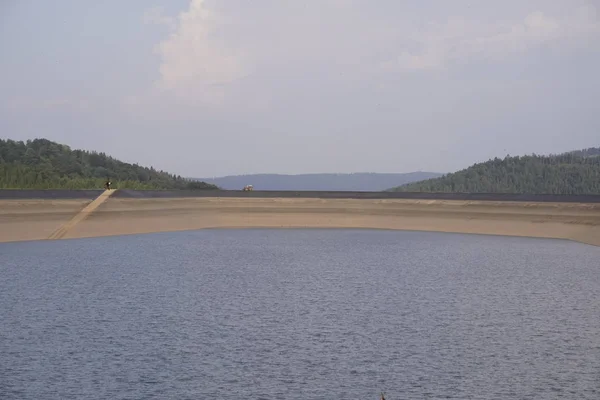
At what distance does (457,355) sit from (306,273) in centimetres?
2866

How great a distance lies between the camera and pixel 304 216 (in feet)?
402

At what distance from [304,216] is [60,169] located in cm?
6395

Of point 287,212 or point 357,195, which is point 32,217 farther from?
point 357,195

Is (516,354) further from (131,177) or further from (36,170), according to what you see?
(131,177)

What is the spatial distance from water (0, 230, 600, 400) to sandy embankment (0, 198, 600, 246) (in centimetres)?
2390

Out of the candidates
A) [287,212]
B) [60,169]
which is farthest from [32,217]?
[60,169]

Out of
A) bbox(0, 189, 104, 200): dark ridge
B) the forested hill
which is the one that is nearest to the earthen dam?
bbox(0, 189, 104, 200): dark ridge

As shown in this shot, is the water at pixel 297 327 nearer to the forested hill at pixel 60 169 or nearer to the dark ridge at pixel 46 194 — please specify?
the dark ridge at pixel 46 194

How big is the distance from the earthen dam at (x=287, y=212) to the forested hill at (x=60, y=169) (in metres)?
21.3

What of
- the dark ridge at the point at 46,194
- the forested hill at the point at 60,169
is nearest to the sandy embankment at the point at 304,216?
the dark ridge at the point at 46,194

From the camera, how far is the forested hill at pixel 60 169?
137 m

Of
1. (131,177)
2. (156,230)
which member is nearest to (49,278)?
(156,230)

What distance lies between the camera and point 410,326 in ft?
130

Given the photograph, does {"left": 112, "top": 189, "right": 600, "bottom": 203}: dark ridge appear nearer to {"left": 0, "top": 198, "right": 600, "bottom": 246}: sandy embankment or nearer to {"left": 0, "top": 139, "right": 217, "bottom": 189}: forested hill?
{"left": 0, "top": 198, "right": 600, "bottom": 246}: sandy embankment
